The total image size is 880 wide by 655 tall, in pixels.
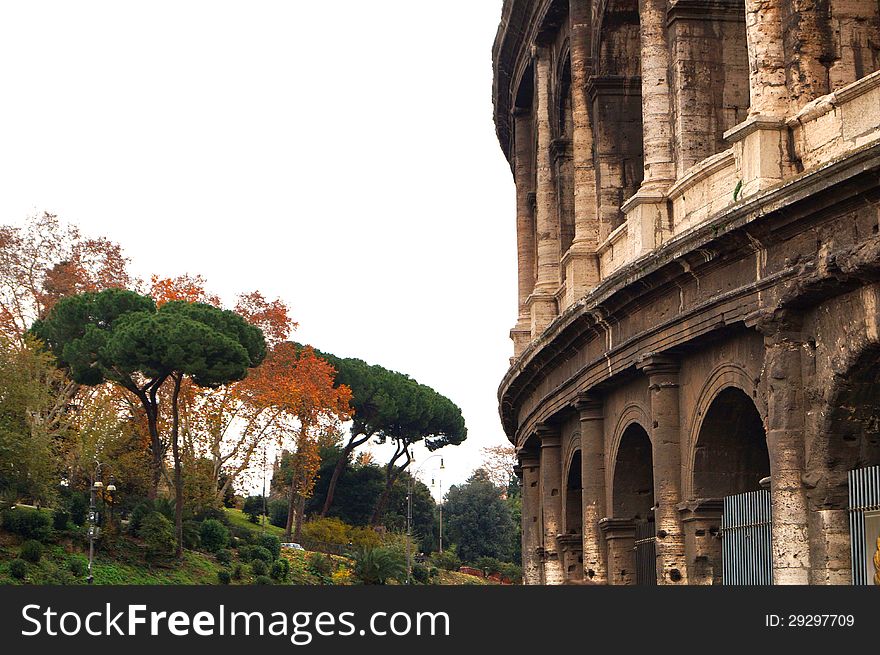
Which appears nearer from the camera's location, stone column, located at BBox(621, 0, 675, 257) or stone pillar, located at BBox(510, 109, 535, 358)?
stone column, located at BBox(621, 0, 675, 257)

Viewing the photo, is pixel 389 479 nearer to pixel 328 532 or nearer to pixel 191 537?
pixel 328 532

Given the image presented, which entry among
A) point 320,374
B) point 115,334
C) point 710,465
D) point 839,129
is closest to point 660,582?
point 710,465

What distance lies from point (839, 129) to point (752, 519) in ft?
11.7

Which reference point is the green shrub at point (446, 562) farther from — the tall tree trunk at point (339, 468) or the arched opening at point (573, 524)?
the arched opening at point (573, 524)

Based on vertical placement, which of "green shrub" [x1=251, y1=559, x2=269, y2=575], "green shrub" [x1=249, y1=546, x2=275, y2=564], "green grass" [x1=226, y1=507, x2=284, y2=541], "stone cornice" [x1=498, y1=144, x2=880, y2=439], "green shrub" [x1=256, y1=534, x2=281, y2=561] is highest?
"stone cornice" [x1=498, y1=144, x2=880, y2=439]

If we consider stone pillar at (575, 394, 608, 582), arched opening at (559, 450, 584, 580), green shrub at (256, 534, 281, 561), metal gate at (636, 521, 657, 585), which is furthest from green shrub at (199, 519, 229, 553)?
metal gate at (636, 521, 657, 585)

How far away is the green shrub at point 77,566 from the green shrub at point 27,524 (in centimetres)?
127

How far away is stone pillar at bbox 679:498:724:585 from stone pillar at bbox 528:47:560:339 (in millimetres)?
7035

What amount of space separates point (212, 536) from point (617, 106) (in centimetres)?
2432

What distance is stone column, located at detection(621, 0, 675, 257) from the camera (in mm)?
15227

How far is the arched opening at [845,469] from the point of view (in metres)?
11.5

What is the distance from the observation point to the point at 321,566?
4278 centimetres

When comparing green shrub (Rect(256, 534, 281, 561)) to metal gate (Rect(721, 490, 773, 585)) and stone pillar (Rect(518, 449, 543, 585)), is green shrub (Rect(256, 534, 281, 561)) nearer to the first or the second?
stone pillar (Rect(518, 449, 543, 585))

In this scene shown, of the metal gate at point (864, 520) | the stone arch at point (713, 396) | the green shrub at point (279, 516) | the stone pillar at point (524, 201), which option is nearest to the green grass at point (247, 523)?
the green shrub at point (279, 516)
